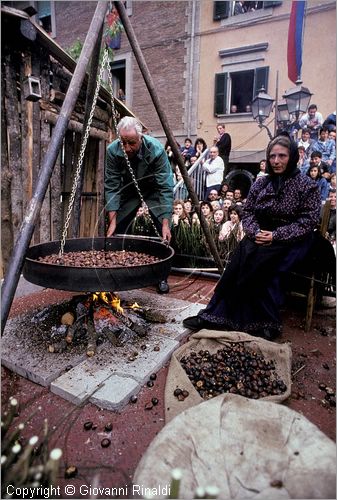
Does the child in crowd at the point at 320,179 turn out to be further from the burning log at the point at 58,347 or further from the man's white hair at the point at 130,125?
the burning log at the point at 58,347

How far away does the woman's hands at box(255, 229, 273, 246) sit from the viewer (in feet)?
9.33

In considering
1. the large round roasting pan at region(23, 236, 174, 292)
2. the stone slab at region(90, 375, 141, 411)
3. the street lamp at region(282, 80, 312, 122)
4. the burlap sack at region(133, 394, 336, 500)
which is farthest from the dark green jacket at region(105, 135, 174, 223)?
Answer: the street lamp at region(282, 80, 312, 122)

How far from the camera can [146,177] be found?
380cm

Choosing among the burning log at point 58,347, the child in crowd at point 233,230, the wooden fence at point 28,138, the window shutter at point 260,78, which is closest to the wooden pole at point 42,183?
the burning log at point 58,347

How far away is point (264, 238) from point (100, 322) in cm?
162

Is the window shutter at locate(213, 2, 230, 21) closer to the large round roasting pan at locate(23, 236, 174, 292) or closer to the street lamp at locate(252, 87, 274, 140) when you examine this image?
the street lamp at locate(252, 87, 274, 140)

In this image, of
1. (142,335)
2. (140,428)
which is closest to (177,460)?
(140,428)

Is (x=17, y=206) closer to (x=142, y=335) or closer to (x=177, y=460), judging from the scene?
(x=142, y=335)

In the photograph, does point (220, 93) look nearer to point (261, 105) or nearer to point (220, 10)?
point (220, 10)

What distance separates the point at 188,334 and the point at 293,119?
6.66 metres

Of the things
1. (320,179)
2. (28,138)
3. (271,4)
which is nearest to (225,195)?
(320,179)

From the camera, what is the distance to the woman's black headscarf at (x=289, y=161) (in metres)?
2.84

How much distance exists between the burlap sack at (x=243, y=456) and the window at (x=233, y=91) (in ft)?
40.8

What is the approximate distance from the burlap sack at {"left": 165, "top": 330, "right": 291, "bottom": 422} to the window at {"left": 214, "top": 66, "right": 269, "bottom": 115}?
11479 mm
